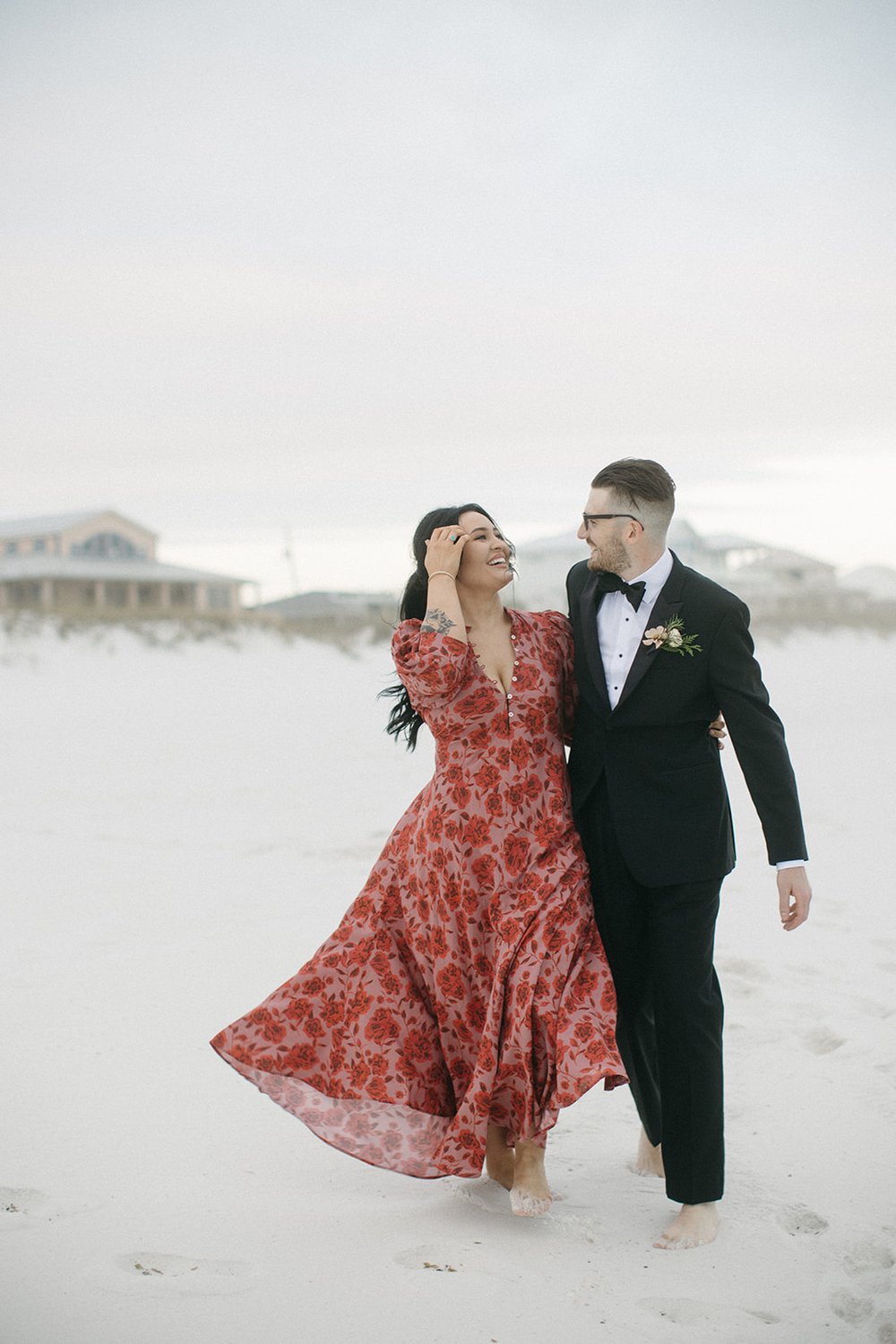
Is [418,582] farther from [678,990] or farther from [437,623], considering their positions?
[678,990]

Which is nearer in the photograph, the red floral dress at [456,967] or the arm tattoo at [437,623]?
the red floral dress at [456,967]

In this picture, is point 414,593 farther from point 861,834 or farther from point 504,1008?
point 861,834

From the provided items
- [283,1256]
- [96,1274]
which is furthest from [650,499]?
[96,1274]

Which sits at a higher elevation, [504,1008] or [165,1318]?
[504,1008]

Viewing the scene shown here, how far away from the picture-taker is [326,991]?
3.39m

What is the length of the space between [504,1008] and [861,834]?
6361 millimetres

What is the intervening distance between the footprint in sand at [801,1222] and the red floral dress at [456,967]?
57cm

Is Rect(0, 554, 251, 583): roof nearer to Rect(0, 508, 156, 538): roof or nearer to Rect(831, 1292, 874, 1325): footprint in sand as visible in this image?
Rect(0, 508, 156, 538): roof

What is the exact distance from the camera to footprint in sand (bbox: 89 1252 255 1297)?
2.78 meters

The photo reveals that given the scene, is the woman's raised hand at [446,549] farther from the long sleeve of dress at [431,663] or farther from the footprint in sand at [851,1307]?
the footprint in sand at [851,1307]

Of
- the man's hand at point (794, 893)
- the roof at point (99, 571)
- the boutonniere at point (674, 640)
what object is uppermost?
the roof at point (99, 571)

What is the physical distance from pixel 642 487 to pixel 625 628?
360 millimetres

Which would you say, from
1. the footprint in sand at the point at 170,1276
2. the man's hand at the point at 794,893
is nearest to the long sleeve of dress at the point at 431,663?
the man's hand at the point at 794,893

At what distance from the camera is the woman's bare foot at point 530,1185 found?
10.4ft
